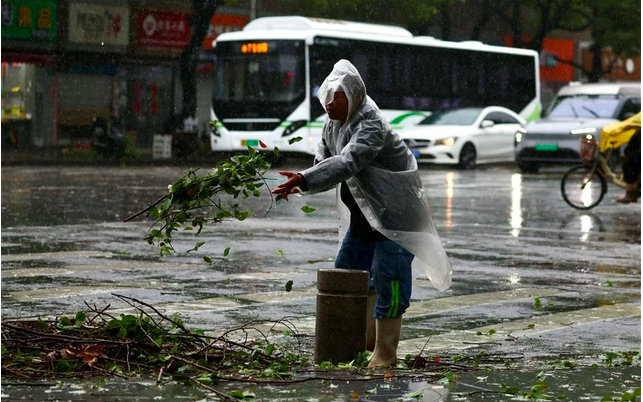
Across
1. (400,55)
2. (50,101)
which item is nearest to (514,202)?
(400,55)

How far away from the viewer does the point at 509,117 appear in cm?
3709

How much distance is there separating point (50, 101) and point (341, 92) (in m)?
36.2

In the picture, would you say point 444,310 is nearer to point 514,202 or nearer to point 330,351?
point 330,351

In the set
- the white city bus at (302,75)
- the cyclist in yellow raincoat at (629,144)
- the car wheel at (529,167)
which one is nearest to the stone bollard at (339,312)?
the cyclist in yellow raincoat at (629,144)

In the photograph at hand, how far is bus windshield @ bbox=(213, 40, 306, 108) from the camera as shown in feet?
118

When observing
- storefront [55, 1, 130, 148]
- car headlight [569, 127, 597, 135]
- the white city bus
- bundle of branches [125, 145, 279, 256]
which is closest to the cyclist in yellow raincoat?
car headlight [569, 127, 597, 135]

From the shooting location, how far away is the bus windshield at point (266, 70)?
35.9 metres

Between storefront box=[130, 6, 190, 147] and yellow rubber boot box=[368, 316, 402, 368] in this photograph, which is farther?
storefront box=[130, 6, 190, 147]

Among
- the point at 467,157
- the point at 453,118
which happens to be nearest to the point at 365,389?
the point at 467,157

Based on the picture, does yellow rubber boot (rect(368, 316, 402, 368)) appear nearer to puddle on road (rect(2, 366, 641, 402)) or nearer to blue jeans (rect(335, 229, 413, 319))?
blue jeans (rect(335, 229, 413, 319))

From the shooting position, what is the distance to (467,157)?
115 ft

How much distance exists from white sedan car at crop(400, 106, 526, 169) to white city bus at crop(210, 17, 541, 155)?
2110mm

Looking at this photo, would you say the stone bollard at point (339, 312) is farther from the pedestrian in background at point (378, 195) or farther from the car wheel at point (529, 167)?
the car wheel at point (529, 167)

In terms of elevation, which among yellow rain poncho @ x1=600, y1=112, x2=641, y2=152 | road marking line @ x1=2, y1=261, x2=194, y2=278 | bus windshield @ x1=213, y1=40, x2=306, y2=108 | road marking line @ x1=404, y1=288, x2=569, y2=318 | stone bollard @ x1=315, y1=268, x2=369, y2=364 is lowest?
road marking line @ x1=2, y1=261, x2=194, y2=278
